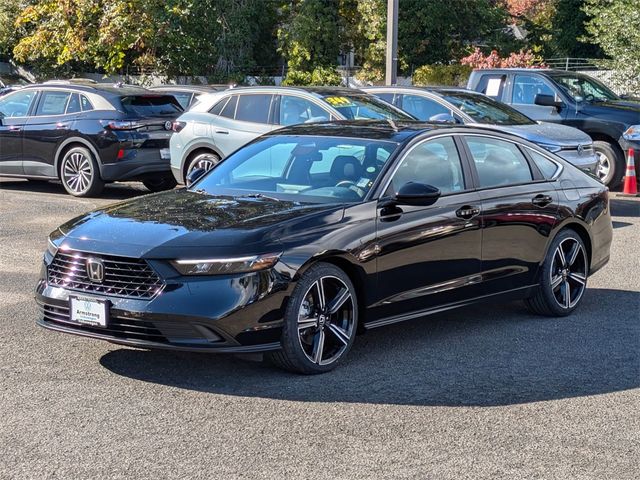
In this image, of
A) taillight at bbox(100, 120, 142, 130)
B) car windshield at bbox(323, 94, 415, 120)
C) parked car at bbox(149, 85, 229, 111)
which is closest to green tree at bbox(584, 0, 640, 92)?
parked car at bbox(149, 85, 229, 111)

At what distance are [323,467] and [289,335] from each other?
1.44 meters

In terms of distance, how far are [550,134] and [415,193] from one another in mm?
8352

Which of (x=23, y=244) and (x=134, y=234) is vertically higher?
(x=134, y=234)

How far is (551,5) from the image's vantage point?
51.6 m

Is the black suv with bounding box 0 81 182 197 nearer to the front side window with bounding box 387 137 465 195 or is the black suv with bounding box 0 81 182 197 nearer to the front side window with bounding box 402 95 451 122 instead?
the front side window with bounding box 402 95 451 122

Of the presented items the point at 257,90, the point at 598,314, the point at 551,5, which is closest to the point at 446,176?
the point at 598,314

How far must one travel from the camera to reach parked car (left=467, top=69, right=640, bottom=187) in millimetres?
17391

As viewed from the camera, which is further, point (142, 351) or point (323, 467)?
point (142, 351)

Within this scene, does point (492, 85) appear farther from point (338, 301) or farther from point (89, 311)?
point (89, 311)

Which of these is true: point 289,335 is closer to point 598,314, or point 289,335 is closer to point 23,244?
point 598,314

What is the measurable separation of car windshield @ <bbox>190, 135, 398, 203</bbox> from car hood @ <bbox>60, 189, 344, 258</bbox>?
0.26 meters

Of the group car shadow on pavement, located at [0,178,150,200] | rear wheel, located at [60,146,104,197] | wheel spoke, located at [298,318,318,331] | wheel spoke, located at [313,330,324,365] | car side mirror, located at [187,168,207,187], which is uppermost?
car side mirror, located at [187,168,207,187]

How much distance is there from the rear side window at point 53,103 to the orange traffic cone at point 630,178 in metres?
8.57

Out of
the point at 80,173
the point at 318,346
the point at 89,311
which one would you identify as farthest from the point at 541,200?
the point at 80,173
